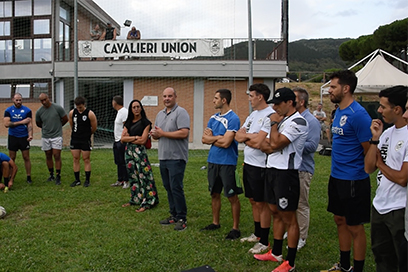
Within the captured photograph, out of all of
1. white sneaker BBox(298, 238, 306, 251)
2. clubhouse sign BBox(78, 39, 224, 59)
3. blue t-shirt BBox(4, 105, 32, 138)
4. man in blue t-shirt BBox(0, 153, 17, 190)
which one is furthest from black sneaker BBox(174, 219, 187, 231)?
clubhouse sign BBox(78, 39, 224, 59)

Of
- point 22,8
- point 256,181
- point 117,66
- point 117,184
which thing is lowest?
point 117,184

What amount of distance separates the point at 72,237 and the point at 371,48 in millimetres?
33564

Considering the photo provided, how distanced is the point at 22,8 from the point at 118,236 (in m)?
16.1

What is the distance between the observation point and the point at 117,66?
1567 cm

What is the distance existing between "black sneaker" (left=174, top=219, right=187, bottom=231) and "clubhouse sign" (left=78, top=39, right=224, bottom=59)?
35.0 feet

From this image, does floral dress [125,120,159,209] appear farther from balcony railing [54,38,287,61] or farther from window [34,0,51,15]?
window [34,0,51,15]

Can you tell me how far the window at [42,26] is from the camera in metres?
16.6

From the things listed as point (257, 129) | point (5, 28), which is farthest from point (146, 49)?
point (257, 129)

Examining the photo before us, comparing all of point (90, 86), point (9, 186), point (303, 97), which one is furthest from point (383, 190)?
point (90, 86)

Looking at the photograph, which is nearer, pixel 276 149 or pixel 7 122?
pixel 276 149

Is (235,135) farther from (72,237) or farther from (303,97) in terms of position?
(72,237)

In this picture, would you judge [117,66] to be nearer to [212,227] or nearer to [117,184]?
[117,184]

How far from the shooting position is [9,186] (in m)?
6.90

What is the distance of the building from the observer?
14961 mm
